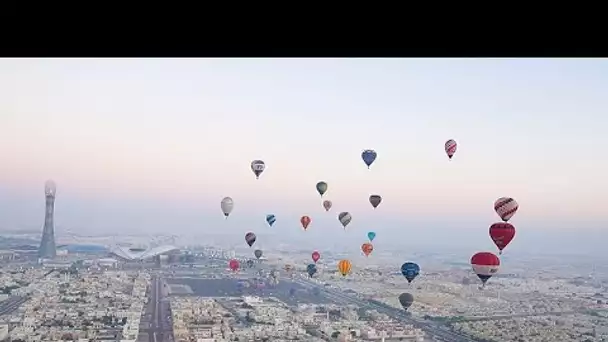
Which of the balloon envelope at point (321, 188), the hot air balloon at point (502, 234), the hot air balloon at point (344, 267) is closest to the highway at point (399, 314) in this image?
the hot air balloon at point (344, 267)

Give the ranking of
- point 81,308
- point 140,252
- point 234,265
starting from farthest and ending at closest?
point 234,265
point 140,252
point 81,308

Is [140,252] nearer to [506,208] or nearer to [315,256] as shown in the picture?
[315,256]

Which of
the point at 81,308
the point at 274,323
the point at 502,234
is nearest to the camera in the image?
the point at 81,308

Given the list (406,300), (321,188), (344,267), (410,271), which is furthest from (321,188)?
(406,300)

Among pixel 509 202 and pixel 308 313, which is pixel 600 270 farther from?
pixel 308 313

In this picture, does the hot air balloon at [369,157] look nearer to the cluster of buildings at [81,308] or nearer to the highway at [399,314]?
the highway at [399,314]

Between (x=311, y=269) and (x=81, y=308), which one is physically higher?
(x=311, y=269)
